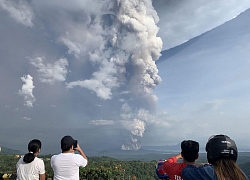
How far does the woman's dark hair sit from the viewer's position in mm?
2873

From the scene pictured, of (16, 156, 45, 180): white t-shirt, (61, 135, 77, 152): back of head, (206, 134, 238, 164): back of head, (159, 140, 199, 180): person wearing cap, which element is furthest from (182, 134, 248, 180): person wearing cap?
(16, 156, 45, 180): white t-shirt

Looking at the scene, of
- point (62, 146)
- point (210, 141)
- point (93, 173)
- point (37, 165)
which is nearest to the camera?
point (210, 141)

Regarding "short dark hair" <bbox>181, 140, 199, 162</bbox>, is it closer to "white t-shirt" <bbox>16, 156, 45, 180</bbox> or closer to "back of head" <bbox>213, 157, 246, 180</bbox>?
"back of head" <bbox>213, 157, 246, 180</bbox>

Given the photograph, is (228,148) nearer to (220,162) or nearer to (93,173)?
(220,162)

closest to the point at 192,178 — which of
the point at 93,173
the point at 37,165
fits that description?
the point at 37,165

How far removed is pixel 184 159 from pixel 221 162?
51cm

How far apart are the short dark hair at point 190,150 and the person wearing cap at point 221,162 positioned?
1.26 feet

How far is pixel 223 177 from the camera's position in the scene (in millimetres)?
1301

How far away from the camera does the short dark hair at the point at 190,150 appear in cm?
179

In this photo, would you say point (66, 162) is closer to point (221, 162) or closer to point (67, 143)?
point (67, 143)

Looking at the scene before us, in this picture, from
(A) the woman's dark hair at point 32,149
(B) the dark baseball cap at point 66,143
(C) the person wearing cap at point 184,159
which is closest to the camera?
(C) the person wearing cap at point 184,159

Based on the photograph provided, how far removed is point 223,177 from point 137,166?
51.3 metres

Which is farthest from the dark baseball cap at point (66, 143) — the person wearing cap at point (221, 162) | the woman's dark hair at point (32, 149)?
the person wearing cap at point (221, 162)

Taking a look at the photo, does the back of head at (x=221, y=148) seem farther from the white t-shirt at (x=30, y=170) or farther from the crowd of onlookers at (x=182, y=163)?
the white t-shirt at (x=30, y=170)
